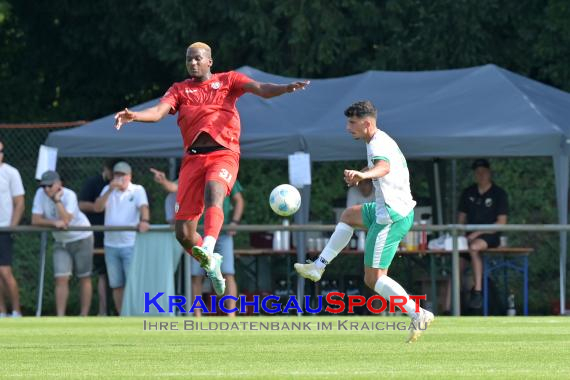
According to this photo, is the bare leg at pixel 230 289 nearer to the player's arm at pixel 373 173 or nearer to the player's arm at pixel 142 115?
the player's arm at pixel 142 115

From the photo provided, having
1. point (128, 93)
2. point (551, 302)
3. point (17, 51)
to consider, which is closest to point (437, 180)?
point (551, 302)

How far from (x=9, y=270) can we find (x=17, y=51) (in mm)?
11461

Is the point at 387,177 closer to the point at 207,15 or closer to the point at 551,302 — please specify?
the point at 551,302

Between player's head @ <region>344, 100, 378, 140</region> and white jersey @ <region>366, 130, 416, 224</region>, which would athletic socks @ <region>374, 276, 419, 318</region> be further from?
player's head @ <region>344, 100, 378, 140</region>

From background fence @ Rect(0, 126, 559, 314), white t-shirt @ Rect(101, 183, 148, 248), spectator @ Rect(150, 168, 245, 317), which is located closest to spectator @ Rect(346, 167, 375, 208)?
spectator @ Rect(150, 168, 245, 317)

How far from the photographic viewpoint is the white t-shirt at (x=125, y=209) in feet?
60.4

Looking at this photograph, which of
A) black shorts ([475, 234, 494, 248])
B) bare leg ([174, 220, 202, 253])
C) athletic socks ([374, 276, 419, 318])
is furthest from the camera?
black shorts ([475, 234, 494, 248])

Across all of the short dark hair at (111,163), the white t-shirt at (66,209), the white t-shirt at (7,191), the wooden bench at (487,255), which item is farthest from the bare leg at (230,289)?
the white t-shirt at (7,191)

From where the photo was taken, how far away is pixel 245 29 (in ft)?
82.5

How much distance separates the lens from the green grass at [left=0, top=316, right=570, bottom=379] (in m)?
9.14

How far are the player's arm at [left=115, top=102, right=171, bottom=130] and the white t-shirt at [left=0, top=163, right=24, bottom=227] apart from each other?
23.7 ft

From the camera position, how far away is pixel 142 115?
37.5 feet

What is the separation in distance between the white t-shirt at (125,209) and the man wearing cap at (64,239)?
0.34 m

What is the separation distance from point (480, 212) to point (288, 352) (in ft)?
29.7
